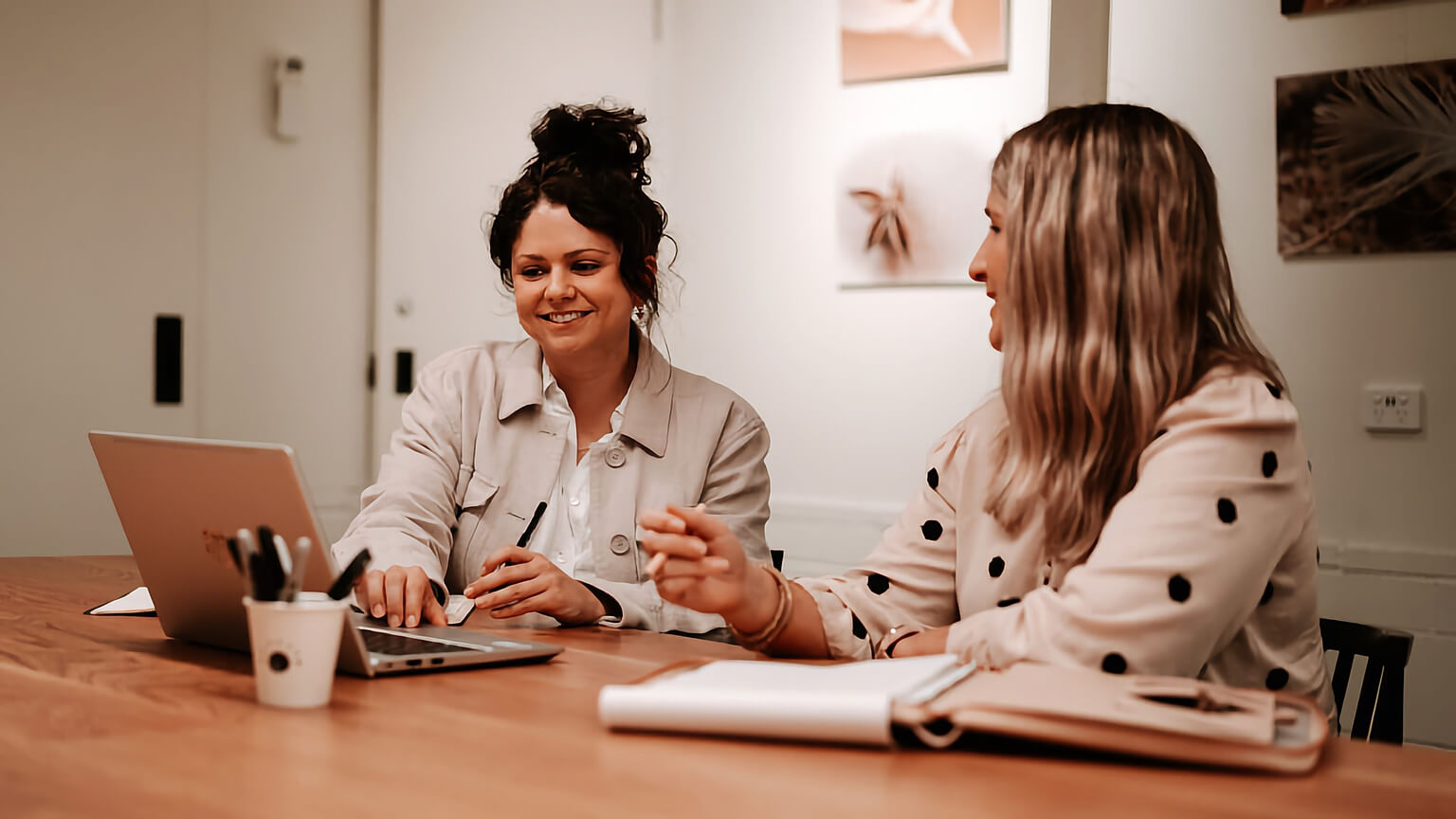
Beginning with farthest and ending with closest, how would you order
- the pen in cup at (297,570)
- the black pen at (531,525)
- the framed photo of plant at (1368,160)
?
the framed photo of plant at (1368,160) → the black pen at (531,525) → the pen in cup at (297,570)

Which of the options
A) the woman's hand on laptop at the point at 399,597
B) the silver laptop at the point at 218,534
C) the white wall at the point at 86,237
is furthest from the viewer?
the white wall at the point at 86,237

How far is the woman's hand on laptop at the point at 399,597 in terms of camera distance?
151 cm

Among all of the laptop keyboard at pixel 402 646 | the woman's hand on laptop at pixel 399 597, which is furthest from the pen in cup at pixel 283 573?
the woman's hand on laptop at pixel 399 597

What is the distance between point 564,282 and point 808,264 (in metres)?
1.72

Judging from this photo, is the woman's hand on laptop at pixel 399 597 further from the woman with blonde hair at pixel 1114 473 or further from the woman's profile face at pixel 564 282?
the woman's profile face at pixel 564 282

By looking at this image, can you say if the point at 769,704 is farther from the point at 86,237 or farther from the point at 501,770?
the point at 86,237

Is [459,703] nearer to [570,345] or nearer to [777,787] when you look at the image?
[777,787]

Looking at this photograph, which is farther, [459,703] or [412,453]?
[412,453]

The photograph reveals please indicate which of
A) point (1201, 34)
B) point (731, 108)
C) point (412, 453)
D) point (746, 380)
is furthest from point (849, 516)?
point (412, 453)

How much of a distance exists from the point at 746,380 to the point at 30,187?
77.8 inches

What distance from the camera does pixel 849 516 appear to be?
362 cm

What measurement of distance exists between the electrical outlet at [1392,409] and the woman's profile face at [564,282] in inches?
68.4

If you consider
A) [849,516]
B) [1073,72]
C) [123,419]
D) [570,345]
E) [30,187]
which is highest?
[1073,72]

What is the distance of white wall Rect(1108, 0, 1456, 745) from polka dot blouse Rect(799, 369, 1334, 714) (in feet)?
5.38
